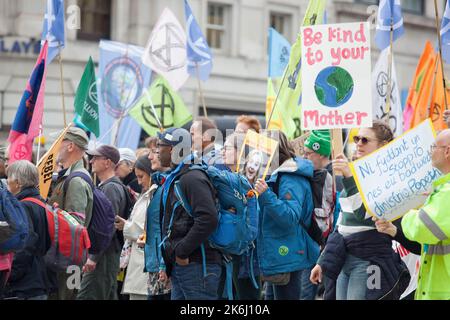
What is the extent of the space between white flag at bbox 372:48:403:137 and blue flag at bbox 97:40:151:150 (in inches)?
123

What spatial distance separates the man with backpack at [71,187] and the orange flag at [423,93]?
4516 millimetres

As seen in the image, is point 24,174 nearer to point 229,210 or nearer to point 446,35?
point 229,210

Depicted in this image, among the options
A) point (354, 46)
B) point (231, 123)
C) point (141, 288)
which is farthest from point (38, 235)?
point (231, 123)

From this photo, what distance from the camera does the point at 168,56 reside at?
13.3 meters

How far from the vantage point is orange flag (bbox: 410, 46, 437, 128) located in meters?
11.9

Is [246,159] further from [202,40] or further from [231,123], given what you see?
[231,123]

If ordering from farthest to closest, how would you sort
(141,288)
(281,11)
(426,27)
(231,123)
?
(426,27) < (281,11) < (231,123) < (141,288)

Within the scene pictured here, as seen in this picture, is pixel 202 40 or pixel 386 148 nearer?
pixel 386 148

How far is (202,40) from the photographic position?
1293cm

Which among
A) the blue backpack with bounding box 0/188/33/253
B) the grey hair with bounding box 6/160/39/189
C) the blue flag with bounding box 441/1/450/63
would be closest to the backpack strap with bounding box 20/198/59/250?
the grey hair with bounding box 6/160/39/189

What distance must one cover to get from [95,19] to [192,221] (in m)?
16.9

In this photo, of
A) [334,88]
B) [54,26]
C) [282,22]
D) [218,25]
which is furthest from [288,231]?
[282,22]
